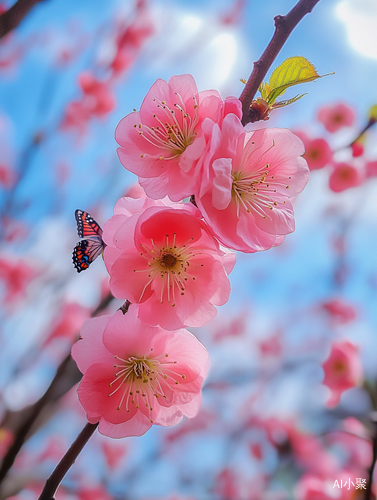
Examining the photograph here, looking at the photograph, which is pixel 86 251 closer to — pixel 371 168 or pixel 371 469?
pixel 371 469

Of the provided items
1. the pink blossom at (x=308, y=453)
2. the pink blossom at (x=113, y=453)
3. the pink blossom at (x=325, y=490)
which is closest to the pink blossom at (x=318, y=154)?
the pink blossom at (x=325, y=490)

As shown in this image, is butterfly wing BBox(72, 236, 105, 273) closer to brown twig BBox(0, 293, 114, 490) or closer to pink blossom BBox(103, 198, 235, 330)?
pink blossom BBox(103, 198, 235, 330)

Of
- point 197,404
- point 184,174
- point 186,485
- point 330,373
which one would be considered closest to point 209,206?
point 184,174

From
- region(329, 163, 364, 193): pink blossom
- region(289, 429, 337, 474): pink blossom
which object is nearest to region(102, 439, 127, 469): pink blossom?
region(289, 429, 337, 474): pink blossom

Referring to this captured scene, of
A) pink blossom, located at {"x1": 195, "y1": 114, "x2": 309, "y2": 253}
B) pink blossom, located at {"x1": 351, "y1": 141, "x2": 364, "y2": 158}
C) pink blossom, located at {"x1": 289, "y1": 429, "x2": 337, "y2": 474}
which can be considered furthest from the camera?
pink blossom, located at {"x1": 289, "y1": 429, "x2": 337, "y2": 474}

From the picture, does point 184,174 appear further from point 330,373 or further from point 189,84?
point 330,373
